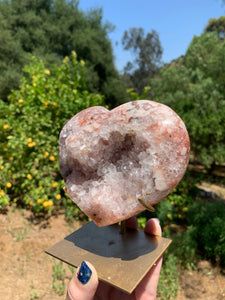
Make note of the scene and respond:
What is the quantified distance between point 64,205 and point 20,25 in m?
12.2

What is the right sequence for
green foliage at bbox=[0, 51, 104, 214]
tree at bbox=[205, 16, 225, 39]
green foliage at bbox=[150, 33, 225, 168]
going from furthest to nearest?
tree at bbox=[205, 16, 225, 39] → green foliage at bbox=[150, 33, 225, 168] → green foliage at bbox=[0, 51, 104, 214]

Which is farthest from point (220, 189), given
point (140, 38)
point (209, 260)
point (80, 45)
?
point (140, 38)

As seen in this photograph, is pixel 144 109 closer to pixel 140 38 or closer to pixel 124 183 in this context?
pixel 124 183

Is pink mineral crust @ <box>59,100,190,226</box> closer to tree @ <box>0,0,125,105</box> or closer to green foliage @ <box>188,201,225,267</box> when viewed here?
green foliage @ <box>188,201,225,267</box>

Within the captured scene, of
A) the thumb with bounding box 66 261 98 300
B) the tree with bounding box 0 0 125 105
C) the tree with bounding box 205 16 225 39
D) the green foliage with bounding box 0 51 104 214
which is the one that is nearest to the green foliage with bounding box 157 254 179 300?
the green foliage with bounding box 0 51 104 214

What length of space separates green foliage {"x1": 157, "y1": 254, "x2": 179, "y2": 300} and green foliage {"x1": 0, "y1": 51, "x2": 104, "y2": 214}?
1.75 m

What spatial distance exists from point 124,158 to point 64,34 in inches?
543

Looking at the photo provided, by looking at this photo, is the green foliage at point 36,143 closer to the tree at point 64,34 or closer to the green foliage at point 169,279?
the green foliage at point 169,279

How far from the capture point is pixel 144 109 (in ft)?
4.82

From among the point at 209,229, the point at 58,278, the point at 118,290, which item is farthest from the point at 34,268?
the point at 209,229

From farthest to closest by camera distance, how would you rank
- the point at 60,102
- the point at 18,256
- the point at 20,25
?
the point at 20,25
the point at 60,102
the point at 18,256

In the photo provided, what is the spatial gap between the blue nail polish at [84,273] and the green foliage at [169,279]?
212 centimetres

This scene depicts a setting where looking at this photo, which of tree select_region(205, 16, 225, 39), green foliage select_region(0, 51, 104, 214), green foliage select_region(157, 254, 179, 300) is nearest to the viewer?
green foliage select_region(157, 254, 179, 300)

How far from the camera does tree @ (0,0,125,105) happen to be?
40.4 ft
